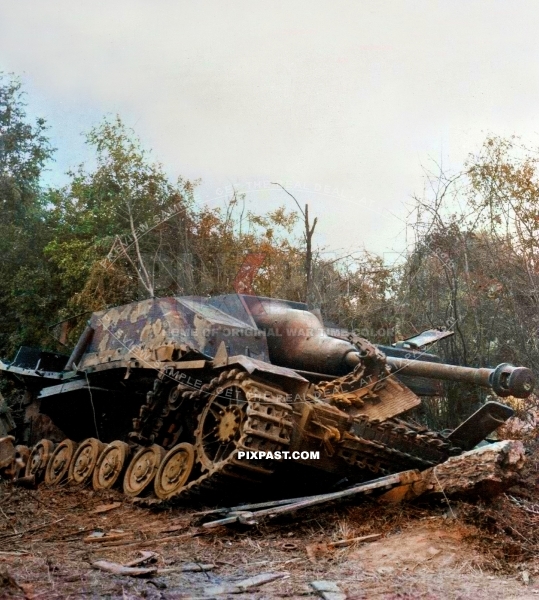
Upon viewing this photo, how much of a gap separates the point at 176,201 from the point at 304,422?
607 cm

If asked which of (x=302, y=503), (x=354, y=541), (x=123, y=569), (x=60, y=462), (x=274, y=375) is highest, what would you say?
(x=274, y=375)

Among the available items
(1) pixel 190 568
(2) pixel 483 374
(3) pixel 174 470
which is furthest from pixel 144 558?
(2) pixel 483 374

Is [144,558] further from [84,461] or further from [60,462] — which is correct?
[60,462]

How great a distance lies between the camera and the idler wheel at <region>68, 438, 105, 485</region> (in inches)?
371

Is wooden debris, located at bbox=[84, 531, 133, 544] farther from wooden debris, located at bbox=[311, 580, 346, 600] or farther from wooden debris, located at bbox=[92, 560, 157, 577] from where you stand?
wooden debris, located at bbox=[311, 580, 346, 600]

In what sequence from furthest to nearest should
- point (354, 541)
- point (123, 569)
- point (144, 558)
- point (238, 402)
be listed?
point (238, 402) < point (354, 541) < point (144, 558) < point (123, 569)

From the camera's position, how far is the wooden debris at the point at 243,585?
4.53 meters

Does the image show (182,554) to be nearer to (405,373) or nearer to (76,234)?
(405,373)

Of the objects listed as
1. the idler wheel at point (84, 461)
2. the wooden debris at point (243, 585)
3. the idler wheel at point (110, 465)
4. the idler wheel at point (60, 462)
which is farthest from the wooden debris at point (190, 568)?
the idler wheel at point (60, 462)

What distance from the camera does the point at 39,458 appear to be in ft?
34.7

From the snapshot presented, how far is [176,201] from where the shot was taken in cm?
1235

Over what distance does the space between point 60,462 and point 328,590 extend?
637 cm

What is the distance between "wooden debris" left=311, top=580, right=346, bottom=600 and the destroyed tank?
7.23ft

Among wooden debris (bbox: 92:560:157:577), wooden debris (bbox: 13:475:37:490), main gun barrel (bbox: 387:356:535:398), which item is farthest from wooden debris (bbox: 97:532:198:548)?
wooden debris (bbox: 13:475:37:490)
